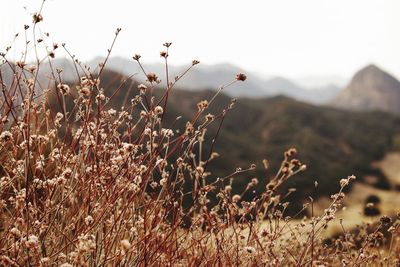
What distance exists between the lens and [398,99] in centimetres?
7088

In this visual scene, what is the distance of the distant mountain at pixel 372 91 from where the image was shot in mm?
70312

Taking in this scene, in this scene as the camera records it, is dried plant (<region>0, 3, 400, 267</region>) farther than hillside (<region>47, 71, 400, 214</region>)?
No

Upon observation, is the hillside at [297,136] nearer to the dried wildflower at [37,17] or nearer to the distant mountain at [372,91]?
the dried wildflower at [37,17]

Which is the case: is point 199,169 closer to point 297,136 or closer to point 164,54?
point 164,54

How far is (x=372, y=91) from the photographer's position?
71688 mm

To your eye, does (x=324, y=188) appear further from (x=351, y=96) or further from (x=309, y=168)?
(x=351, y=96)

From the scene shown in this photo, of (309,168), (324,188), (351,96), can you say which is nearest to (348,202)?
(324,188)

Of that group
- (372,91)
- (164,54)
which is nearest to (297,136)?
(164,54)

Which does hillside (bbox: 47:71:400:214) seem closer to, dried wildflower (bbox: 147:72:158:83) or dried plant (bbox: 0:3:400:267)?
dried plant (bbox: 0:3:400:267)

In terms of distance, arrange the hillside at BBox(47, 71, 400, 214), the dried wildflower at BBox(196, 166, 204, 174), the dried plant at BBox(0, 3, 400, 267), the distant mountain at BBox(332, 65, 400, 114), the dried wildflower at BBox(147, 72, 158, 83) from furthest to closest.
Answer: the distant mountain at BBox(332, 65, 400, 114) < the hillside at BBox(47, 71, 400, 214) < the dried wildflower at BBox(196, 166, 204, 174) < the dried wildflower at BBox(147, 72, 158, 83) < the dried plant at BBox(0, 3, 400, 267)

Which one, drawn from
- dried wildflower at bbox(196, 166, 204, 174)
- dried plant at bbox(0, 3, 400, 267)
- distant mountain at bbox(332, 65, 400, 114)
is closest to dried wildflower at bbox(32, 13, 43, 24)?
dried plant at bbox(0, 3, 400, 267)

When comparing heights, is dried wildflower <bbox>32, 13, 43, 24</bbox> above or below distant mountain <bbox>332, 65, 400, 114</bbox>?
above

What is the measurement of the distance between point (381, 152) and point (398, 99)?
144 ft

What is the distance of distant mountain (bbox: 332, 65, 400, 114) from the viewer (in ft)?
231
